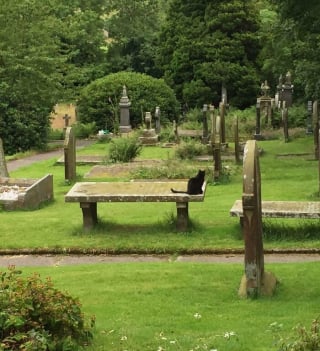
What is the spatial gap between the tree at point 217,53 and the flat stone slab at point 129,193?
93.5 feet

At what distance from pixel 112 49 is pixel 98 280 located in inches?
1755

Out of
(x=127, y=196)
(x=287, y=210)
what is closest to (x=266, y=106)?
(x=127, y=196)

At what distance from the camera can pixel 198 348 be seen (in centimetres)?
591

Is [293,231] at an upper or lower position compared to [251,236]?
lower

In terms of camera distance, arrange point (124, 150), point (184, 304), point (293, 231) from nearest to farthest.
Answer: point (184, 304), point (293, 231), point (124, 150)

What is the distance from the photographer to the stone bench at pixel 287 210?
10820 millimetres

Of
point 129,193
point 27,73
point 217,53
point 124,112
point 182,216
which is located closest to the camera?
point 182,216

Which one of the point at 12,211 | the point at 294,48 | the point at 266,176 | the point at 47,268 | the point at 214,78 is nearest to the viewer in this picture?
the point at 47,268

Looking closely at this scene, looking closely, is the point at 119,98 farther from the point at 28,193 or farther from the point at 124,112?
the point at 28,193

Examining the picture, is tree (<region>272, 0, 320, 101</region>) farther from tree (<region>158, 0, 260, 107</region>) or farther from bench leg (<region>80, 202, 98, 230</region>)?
bench leg (<region>80, 202, 98, 230</region>)

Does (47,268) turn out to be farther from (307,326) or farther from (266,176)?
(266,176)

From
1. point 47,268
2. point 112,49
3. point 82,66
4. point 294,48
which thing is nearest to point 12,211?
point 47,268

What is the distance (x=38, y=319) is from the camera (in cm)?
597

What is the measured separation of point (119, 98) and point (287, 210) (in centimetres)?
2815
